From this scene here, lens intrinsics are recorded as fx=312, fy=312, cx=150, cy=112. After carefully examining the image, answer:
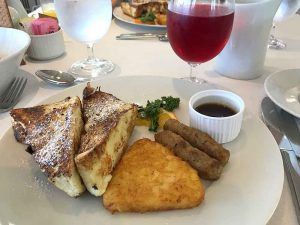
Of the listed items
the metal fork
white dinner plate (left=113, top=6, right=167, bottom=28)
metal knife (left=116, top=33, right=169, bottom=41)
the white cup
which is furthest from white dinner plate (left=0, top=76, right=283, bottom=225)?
white dinner plate (left=113, top=6, right=167, bottom=28)

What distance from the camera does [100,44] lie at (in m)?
1.50

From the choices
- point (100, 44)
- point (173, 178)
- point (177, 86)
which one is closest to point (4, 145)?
point (173, 178)

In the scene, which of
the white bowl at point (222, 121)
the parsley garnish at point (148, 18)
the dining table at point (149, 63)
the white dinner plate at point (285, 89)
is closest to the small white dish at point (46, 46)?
the dining table at point (149, 63)

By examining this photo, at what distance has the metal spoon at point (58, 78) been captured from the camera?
1.13 metres

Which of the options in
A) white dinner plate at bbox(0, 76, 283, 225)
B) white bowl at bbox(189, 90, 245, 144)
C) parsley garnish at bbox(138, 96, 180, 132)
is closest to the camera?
white dinner plate at bbox(0, 76, 283, 225)

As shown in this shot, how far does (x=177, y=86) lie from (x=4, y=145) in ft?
1.81

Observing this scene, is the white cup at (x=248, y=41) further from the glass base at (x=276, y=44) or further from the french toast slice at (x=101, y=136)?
the french toast slice at (x=101, y=136)

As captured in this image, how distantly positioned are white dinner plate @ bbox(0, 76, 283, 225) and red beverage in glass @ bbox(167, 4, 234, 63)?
0.30m

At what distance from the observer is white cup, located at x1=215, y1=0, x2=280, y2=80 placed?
100 centimetres

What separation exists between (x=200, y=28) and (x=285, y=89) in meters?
0.35

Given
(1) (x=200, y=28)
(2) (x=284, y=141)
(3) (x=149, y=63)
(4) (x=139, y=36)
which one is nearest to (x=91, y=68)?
(3) (x=149, y=63)

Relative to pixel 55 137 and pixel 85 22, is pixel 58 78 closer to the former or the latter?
pixel 85 22

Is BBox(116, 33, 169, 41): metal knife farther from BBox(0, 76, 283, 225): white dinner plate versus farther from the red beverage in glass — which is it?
BBox(0, 76, 283, 225): white dinner plate

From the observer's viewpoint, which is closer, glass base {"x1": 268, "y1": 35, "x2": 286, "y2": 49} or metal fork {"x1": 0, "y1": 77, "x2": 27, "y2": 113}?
metal fork {"x1": 0, "y1": 77, "x2": 27, "y2": 113}
